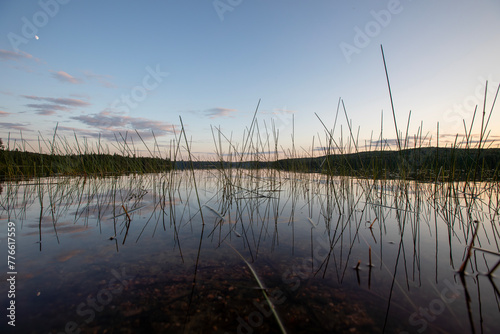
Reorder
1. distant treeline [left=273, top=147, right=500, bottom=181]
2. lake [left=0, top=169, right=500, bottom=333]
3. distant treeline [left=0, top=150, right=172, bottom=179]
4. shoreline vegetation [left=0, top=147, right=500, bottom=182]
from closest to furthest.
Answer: lake [left=0, top=169, right=500, bottom=333] < distant treeline [left=273, top=147, right=500, bottom=181] < shoreline vegetation [left=0, top=147, right=500, bottom=182] < distant treeline [left=0, top=150, right=172, bottom=179]

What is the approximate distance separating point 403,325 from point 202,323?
841 millimetres

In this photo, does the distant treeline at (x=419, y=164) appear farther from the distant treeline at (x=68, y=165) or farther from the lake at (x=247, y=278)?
the distant treeline at (x=68, y=165)

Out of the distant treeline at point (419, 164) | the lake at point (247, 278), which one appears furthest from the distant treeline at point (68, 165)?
the distant treeline at point (419, 164)

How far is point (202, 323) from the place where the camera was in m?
0.85

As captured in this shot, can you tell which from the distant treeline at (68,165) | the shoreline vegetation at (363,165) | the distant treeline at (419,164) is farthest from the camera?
the distant treeline at (68,165)

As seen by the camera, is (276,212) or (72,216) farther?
(276,212)

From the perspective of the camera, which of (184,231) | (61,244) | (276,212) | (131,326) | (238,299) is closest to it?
(131,326)

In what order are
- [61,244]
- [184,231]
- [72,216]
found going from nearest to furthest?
[61,244] → [184,231] → [72,216]

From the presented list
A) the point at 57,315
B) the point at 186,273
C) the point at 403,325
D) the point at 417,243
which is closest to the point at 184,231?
the point at 186,273

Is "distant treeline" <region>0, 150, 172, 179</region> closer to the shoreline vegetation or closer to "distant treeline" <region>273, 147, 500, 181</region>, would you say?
the shoreline vegetation

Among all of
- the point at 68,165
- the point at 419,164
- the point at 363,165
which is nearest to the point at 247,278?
the point at 363,165

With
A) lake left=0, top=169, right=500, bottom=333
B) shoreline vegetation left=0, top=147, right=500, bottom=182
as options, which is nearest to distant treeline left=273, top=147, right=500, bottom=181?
shoreline vegetation left=0, top=147, right=500, bottom=182

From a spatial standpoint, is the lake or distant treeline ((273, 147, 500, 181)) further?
distant treeline ((273, 147, 500, 181))

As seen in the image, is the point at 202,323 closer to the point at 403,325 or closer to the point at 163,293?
the point at 163,293
